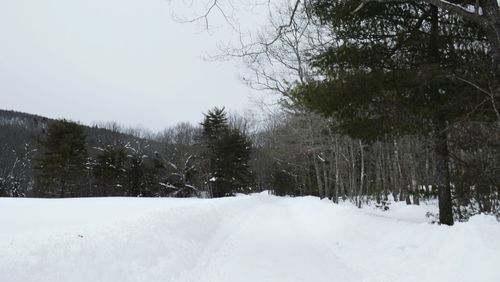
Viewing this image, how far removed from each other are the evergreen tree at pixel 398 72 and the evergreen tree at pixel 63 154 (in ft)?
122

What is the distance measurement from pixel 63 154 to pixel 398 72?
1553 inches

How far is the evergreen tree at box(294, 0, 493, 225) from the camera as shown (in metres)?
9.18

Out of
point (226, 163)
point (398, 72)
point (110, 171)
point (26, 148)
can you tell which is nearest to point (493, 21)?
point (398, 72)

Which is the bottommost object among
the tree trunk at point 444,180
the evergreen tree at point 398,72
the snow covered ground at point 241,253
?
the snow covered ground at point 241,253

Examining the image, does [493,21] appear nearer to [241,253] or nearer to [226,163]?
[241,253]

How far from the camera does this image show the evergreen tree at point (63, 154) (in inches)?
1631

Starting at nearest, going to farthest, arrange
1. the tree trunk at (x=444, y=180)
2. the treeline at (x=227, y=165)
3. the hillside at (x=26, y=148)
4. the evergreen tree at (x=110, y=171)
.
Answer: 1. the tree trunk at (x=444, y=180)
2. the treeline at (x=227, y=165)
3. the evergreen tree at (x=110, y=171)
4. the hillside at (x=26, y=148)

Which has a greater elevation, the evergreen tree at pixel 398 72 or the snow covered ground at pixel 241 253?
the evergreen tree at pixel 398 72

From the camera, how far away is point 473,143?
351 inches

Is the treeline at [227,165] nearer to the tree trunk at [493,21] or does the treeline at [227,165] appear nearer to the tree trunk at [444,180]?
the tree trunk at [444,180]

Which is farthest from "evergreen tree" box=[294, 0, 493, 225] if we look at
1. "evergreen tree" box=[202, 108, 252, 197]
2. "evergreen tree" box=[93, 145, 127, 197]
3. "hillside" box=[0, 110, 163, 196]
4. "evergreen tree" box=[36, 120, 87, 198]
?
"hillside" box=[0, 110, 163, 196]

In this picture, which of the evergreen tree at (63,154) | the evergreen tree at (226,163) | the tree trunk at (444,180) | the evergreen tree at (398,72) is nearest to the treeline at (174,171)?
the evergreen tree at (226,163)

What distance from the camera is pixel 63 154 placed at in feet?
137

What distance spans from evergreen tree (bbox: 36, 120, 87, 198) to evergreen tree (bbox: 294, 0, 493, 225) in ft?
122
